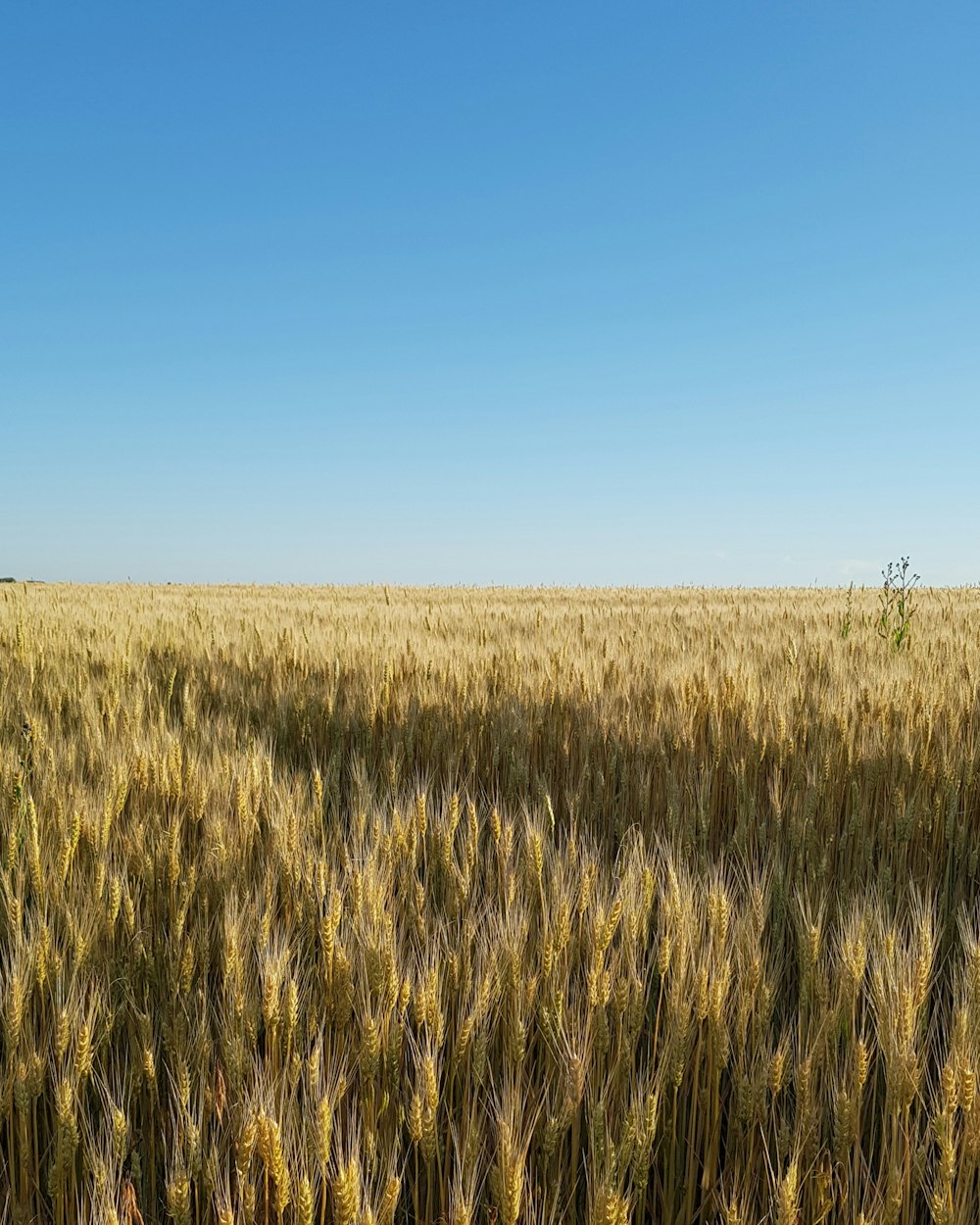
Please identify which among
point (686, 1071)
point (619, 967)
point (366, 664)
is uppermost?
point (366, 664)

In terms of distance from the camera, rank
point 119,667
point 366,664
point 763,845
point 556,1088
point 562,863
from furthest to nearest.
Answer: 1. point 119,667
2. point 366,664
3. point 763,845
4. point 562,863
5. point 556,1088

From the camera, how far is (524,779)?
8.06 ft

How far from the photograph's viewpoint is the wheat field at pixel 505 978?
99 cm

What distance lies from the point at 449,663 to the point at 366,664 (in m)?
0.40

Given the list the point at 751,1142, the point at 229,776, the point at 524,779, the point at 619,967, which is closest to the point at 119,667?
the point at 229,776

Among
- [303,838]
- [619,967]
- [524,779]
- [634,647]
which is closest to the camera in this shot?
[619,967]

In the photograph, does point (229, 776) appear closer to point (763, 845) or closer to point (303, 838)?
point (303, 838)

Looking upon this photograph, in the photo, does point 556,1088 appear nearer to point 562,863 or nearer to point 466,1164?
point 466,1164

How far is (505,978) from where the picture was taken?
48.3 inches

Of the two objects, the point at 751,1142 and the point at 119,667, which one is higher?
the point at 119,667

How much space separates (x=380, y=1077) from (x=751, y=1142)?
513mm

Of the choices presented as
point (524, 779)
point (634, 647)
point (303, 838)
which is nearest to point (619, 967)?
point (303, 838)

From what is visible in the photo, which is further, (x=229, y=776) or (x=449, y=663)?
(x=449, y=663)

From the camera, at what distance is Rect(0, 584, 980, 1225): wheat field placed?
0.99 m
